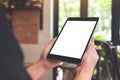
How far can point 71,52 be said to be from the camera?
2.72 ft

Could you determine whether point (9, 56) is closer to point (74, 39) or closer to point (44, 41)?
point (74, 39)

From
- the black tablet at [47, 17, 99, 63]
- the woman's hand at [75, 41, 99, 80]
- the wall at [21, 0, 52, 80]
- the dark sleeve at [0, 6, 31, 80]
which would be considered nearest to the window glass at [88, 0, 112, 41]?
the wall at [21, 0, 52, 80]

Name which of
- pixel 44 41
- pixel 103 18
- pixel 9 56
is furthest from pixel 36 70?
pixel 44 41

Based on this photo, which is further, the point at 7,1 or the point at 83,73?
the point at 7,1

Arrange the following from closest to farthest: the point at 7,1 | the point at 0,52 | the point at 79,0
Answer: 1. the point at 0,52
2. the point at 79,0
3. the point at 7,1

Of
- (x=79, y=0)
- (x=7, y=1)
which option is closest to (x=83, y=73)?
(x=79, y=0)

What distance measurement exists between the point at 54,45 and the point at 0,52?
545 mm

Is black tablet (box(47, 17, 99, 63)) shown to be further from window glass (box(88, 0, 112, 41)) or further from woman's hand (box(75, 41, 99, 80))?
window glass (box(88, 0, 112, 41))

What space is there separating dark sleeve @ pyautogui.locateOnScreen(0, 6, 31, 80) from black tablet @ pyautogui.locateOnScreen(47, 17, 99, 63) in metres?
0.42

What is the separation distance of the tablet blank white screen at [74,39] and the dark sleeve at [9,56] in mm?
428

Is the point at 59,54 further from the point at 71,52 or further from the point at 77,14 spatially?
the point at 77,14

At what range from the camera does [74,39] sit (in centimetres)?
86

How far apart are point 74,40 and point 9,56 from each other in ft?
1.66

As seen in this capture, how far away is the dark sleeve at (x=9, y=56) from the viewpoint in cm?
37
